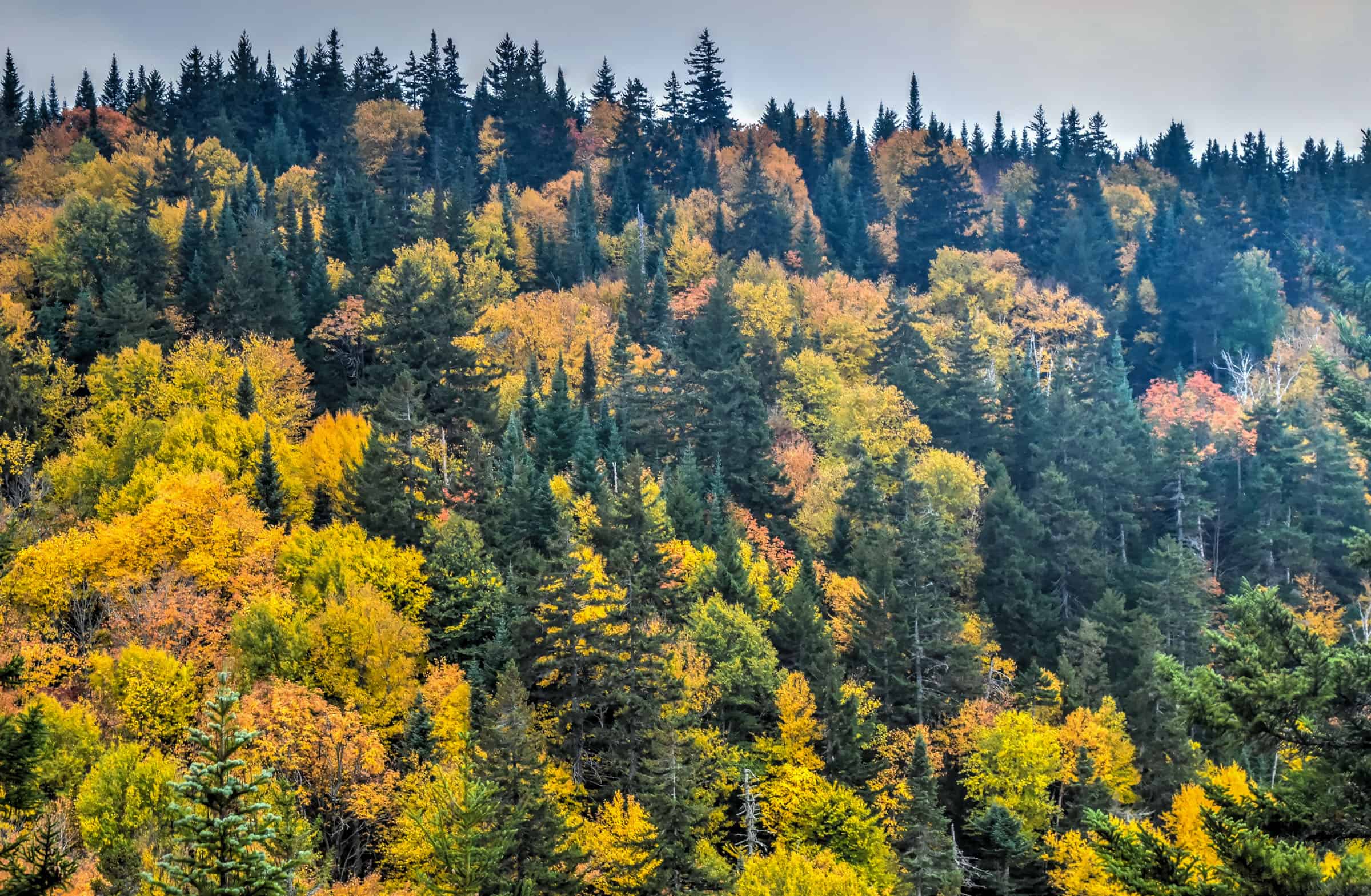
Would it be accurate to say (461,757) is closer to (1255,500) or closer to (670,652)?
(670,652)

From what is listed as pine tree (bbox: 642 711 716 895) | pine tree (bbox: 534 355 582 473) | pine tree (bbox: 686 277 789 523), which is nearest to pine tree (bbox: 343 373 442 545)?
pine tree (bbox: 534 355 582 473)

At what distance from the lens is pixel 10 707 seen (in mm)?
38438

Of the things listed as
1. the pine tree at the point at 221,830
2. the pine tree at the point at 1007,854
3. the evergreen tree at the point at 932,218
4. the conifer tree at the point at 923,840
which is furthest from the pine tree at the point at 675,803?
the evergreen tree at the point at 932,218

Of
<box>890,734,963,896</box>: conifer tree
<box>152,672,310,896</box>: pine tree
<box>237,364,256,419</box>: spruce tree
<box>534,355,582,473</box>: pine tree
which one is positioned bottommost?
<box>890,734,963,896</box>: conifer tree

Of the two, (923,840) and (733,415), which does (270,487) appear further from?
(923,840)

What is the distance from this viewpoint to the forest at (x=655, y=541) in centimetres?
3128

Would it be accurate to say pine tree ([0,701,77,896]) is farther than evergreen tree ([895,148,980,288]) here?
No

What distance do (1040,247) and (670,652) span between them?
75771 mm

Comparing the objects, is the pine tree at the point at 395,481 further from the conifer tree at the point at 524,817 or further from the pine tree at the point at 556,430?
the conifer tree at the point at 524,817

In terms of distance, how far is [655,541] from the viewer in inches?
1909

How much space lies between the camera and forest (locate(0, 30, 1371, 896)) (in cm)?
3128

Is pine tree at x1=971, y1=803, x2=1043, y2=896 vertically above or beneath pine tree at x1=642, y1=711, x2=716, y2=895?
→ beneath

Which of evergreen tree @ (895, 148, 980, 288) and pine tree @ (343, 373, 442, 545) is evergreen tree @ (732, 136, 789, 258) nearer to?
evergreen tree @ (895, 148, 980, 288)

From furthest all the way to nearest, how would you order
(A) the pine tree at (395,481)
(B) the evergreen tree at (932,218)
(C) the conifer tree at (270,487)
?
(B) the evergreen tree at (932,218) < (C) the conifer tree at (270,487) < (A) the pine tree at (395,481)
